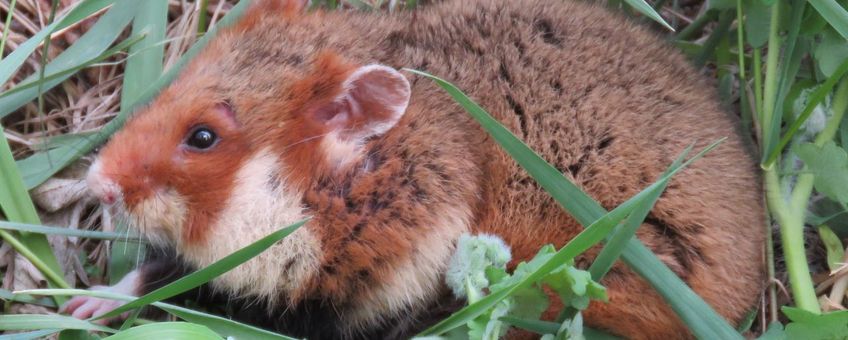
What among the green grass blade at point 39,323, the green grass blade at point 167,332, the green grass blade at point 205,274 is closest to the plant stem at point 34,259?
the green grass blade at point 39,323

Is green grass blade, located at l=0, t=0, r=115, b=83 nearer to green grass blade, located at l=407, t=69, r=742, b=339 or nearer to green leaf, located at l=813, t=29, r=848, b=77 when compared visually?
green grass blade, located at l=407, t=69, r=742, b=339

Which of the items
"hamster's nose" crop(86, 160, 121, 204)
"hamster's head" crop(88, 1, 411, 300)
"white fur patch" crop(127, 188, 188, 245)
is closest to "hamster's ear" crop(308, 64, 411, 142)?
"hamster's head" crop(88, 1, 411, 300)

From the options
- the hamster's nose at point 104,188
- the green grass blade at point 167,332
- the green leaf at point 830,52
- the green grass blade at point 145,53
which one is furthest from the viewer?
the green grass blade at point 145,53

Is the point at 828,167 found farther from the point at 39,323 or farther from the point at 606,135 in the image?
the point at 39,323

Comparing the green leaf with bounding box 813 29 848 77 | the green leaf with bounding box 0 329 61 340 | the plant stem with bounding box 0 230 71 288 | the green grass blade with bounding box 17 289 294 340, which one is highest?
the green leaf with bounding box 813 29 848 77

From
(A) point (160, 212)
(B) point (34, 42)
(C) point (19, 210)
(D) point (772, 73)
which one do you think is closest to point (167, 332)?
(A) point (160, 212)

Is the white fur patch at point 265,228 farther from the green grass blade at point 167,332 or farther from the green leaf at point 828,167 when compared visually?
the green leaf at point 828,167
